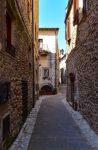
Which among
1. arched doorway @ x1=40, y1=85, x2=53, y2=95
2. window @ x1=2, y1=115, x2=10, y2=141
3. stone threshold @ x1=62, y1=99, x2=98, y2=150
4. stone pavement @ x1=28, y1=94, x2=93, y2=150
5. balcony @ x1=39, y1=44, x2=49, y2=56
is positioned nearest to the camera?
window @ x1=2, y1=115, x2=10, y2=141

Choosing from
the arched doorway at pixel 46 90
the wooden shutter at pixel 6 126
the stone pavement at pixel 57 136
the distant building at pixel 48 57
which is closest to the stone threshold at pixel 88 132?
the stone pavement at pixel 57 136

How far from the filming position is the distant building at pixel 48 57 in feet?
100

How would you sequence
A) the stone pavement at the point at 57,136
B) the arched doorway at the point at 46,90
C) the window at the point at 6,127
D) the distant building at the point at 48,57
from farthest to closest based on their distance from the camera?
the distant building at the point at 48,57, the arched doorway at the point at 46,90, the stone pavement at the point at 57,136, the window at the point at 6,127

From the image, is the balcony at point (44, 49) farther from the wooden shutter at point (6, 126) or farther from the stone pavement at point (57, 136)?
the wooden shutter at point (6, 126)

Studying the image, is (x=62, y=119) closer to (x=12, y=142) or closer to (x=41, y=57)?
(x=12, y=142)

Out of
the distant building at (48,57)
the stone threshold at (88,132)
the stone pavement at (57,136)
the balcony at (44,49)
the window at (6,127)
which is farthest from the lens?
the balcony at (44,49)

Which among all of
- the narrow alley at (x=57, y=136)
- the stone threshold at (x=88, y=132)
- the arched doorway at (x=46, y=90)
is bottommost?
the narrow alley at (x=57, y=136)

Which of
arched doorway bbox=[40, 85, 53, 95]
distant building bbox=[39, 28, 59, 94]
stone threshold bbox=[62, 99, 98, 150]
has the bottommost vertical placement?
stone threshold bbox=[62, 99, 98, 150]

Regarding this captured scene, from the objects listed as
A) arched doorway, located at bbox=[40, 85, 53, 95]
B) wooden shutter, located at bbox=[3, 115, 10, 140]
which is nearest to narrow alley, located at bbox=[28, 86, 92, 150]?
wooden shutter, located at bbox=[3, 115, 10, 140]

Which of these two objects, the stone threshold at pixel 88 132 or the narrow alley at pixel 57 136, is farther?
the stone threshold at pixel 88 132

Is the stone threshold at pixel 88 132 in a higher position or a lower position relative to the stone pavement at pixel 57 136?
higher

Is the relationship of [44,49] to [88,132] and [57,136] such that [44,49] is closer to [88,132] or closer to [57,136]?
[88,132]

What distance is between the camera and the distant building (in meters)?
30.6

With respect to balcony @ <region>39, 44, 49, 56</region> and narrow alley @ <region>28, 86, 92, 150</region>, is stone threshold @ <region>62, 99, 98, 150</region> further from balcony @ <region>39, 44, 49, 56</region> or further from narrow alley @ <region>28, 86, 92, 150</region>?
balcony @ <region>39, 44, 49, 56</region>
